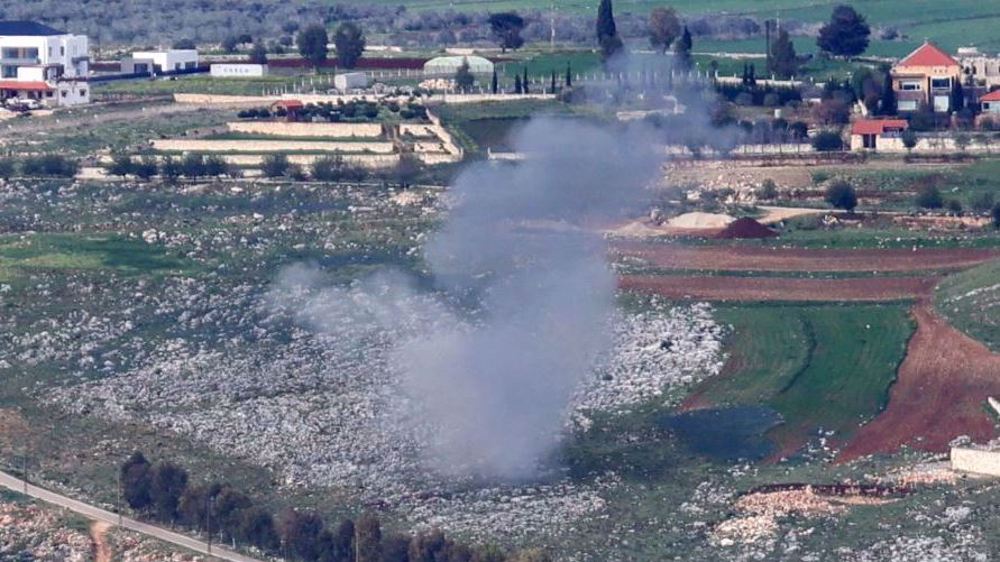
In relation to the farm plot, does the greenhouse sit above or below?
above

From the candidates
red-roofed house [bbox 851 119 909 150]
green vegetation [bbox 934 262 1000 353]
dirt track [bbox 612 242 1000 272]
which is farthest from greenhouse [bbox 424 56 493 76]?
green vegetation [bbox 934 262 1000 353]

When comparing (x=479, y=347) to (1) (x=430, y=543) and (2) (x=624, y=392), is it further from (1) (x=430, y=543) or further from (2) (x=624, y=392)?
(1) (x=430, y=543)

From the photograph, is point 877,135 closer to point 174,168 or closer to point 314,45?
point 174,168

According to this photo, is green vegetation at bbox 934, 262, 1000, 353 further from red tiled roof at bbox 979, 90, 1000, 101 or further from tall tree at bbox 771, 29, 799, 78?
tall tree at bbox 771, 29, 799, 78

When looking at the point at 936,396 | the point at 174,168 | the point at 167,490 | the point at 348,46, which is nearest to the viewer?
the point at 167,490

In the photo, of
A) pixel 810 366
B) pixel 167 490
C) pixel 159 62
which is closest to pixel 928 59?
pixel 159 62

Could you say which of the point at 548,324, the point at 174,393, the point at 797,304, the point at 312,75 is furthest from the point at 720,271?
the point at 312,75

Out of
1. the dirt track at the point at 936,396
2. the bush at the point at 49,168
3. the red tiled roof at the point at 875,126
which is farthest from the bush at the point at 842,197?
the bush at the point at 49,168
